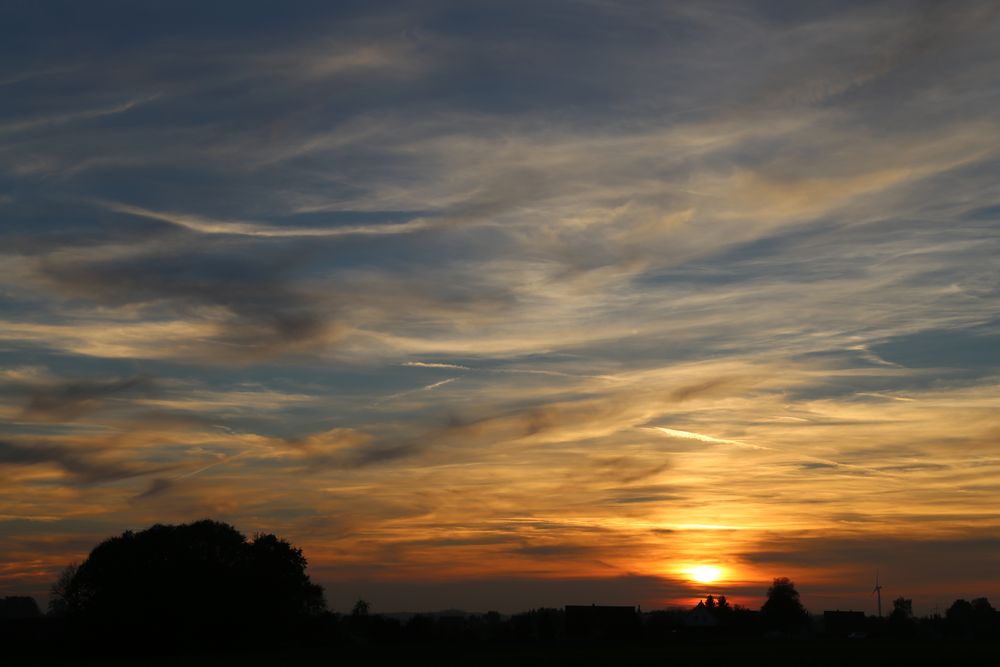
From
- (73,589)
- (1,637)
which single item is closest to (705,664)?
(73,589)

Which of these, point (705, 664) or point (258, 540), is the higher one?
point (258, 540)

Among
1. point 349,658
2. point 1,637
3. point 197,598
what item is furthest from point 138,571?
point 349,658

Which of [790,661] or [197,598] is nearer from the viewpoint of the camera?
[790,661]

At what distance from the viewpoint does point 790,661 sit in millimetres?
78688

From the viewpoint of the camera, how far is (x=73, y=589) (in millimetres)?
122188

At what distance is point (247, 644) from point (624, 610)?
239ft

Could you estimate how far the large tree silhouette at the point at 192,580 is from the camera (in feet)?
382

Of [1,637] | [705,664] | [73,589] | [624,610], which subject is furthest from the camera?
[624,610]

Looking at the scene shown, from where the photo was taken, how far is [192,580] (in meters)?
120

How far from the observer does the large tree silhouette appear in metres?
116

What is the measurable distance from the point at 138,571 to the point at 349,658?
139ft

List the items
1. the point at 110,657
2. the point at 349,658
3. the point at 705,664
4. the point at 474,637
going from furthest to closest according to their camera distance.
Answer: the point at 474,637
the point at 110,657
the point at 349,658
the point at 705,664

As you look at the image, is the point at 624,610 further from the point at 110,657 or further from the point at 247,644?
the point at 110,657

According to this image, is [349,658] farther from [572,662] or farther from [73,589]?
[73,589]
